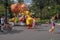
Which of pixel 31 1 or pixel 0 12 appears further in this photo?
pixel 31 1

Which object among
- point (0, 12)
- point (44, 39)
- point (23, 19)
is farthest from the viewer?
point (0, 12)

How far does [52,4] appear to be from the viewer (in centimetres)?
6862

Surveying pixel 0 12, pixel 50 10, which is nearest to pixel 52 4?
pixel 50 10

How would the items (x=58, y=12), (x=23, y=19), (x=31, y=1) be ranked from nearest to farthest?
1. (x=23, y=19)
2. (x=58, y=12)
3. (x=31, y=1)

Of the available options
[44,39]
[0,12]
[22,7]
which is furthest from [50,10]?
[44,39]

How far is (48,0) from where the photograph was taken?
2687 inches

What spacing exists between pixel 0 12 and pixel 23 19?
19659 millimetres

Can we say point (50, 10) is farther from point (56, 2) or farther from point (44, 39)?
point (44, 39)

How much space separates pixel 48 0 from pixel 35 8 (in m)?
4.07

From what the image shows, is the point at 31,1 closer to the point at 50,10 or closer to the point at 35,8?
the point at 35,8

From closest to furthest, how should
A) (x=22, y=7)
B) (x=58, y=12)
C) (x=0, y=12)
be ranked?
(x=22, y=7), (x=0, y=12), (x=58, y=12)

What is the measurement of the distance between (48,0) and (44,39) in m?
51.0

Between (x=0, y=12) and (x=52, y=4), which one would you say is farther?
(x=52, y=4)

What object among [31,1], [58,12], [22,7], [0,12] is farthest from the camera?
[31,1]
